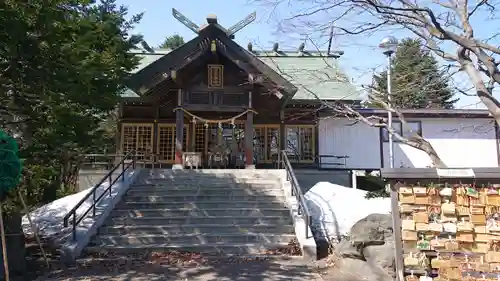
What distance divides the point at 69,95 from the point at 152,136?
1053 cm

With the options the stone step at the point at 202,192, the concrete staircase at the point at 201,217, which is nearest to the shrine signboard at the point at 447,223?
the concrete staircase at the point at 201,217

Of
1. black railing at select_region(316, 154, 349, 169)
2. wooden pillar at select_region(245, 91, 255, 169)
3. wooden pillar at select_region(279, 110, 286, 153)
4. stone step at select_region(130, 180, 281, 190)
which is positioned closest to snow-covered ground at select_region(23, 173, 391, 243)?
stone step at select_region(130, 180, 281, 190)

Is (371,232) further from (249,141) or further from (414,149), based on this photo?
(414,149)

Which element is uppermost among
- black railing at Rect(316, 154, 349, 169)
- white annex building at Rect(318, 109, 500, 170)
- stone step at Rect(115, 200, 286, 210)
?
white annex building at Rect(318, 109, 500, 170)

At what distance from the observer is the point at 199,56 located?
1517 cm

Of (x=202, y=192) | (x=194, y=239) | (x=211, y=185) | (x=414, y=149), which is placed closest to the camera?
(x=194, y=239)

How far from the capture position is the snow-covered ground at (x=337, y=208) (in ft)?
31.8

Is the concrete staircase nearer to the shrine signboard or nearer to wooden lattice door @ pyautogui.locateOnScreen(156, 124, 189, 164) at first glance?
the shrine signboard

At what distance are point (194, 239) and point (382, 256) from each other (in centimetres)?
411

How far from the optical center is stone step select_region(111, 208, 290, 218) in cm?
1026

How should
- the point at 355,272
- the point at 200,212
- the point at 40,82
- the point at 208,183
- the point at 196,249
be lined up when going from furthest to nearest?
the point at 208,183 → the point at 200,212 → the point at 196,249 → the point at 40,82 → the point at 355,272

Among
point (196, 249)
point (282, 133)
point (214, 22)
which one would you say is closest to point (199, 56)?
point (214, 22)

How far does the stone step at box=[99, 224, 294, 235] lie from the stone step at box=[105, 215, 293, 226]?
227 millimetres

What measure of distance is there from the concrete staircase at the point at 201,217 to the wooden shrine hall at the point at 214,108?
2.90 metres
